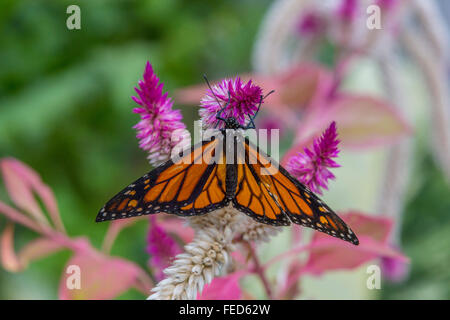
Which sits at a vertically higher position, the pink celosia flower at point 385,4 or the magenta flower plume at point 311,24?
the magenta flower plume at point 311,24

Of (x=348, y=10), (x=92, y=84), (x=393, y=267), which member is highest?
(x=92, y=84)

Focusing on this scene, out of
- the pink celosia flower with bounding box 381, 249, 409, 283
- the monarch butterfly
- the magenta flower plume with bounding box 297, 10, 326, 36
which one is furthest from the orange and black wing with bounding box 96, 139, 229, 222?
the magenta flower plume with bounding box 297, 10, 326, 36

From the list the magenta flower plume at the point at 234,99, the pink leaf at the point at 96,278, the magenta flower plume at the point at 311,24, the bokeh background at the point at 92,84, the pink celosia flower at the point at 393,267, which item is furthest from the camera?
the bokeh background at the point at 92,84

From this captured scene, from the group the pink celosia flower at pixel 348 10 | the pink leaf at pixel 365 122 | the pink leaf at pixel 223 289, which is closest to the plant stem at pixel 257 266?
the pink leaf at pixel 223 289

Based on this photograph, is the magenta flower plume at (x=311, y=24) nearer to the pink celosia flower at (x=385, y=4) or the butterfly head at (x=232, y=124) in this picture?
the pink celosia flower at (x=385, y=4)

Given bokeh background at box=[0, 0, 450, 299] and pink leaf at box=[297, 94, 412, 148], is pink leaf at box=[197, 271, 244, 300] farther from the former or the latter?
bokeh background at box=[0, 0, 450, 299]

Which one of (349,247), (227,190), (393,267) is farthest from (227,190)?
(393,267)

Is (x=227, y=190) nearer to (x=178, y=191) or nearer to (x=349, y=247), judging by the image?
(x=178, y=191)

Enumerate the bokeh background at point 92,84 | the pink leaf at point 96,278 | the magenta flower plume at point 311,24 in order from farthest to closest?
the bokeh background at point 92,84 < the magenta flower plume at point 311,24 < the pink leaf at point 96,278
